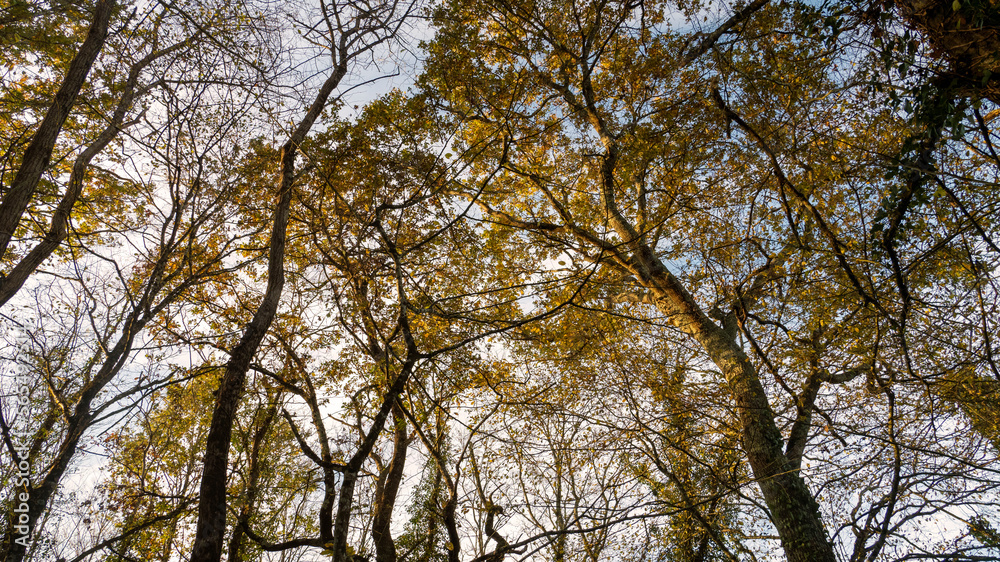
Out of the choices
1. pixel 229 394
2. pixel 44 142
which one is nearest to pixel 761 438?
pixel 229 394

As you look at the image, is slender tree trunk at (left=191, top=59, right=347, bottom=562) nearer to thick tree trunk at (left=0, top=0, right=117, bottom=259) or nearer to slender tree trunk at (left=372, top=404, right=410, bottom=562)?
thick tree trunk at (left=0, top=0, right=117, bottom=259)

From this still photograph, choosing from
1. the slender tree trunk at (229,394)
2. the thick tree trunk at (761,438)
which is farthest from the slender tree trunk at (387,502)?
the thick tree trunk at (761,438)

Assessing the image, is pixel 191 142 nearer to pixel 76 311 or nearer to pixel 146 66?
pixel 146 66

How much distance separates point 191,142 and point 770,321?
26.8ft

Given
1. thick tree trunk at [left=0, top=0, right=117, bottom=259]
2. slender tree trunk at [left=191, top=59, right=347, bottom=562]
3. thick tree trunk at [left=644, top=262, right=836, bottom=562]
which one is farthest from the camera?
thick tree trunk at [left=644, top=262, right=836, bottom=562]

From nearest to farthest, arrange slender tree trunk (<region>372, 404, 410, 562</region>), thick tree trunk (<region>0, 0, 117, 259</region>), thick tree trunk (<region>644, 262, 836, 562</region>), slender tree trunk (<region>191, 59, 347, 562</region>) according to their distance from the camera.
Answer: slender tree trunk (<region>191, 59, 347, 562</region>), thick tree trunk (<region>0, 0, 117, 259</region>), thick tree trunk (<region>644, 262, 836, 562</region>), slender tree trunk (<region>372, 404, 410, 562</region>)

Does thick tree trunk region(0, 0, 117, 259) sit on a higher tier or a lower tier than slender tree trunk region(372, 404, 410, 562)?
higher

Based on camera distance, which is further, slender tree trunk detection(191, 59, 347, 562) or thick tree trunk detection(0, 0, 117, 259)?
thick tree trunk detection(0, 0, 117, 259)

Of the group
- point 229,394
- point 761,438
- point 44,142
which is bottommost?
point 229,394

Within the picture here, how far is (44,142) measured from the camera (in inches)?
123

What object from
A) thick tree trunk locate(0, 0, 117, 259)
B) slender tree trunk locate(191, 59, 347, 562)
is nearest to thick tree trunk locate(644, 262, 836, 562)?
slender tree trunk locate(191, 59, 347, 562)

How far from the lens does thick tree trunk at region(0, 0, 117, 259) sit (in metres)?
3.00

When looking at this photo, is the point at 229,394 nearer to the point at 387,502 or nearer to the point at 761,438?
the point at 387,502

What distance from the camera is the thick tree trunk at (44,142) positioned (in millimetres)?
2998
